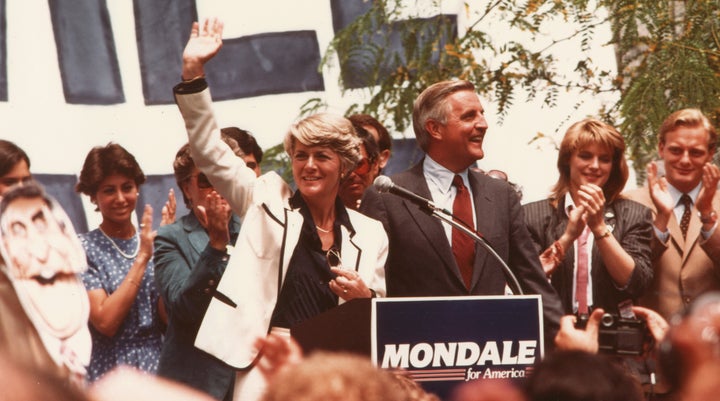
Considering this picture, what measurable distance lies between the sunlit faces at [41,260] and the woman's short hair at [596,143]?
3077 mm

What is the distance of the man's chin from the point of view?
327 cm

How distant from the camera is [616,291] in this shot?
570cm

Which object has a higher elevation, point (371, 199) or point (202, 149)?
point (202, 149)

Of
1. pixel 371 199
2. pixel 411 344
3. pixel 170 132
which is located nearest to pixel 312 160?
pixel 371 199

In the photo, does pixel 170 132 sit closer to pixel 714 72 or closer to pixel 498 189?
pixel 498 189

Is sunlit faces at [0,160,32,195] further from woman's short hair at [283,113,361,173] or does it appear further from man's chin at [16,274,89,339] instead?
man's chin at [16,274,89,339]

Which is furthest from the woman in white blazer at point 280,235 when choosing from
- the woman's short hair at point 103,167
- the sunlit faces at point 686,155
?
the sunlit faces at point 686,155

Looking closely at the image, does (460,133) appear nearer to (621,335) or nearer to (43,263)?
(621,335)

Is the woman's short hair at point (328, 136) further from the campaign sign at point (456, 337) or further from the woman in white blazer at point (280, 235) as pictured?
the campaign sign at point (456, 337)

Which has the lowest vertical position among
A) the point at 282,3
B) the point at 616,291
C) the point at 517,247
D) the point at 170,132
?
the point at 616,291

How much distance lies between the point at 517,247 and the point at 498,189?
0.88 ft

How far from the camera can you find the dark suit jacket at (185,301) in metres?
4.71

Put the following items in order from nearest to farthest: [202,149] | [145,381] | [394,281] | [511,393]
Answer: [145,381] < [511,393] < [202,149] < [394,281]

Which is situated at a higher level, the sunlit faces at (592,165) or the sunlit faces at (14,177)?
the sunlit faces at (14,177)
